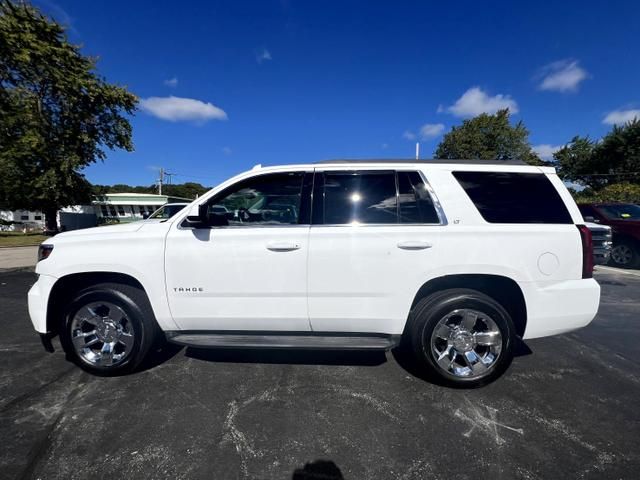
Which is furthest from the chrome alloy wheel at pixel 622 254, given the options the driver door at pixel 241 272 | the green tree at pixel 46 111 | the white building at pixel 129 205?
the white building at pixel 129 205

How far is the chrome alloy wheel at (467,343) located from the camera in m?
2.90

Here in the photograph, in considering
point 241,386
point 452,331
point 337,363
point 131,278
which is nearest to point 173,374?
point 241,386

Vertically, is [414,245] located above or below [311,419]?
above

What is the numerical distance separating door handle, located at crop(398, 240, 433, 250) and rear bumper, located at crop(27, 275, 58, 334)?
3.19 meters

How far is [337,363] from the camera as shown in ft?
11.1

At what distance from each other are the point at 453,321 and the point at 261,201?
2097mm

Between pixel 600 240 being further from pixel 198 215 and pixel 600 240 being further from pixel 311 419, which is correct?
pixel 198 215

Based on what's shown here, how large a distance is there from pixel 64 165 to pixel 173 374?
22.0 metres

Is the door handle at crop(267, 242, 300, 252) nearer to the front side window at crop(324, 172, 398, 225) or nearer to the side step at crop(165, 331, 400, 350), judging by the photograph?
the front side window at crop(324, 172, 398, 225)

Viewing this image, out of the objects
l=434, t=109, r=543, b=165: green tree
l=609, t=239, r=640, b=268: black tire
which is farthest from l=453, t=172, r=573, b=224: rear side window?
l=434, t=109, r=543, b=165: green tree

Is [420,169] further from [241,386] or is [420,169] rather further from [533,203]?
[241,386]

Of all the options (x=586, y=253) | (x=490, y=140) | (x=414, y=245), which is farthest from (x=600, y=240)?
(x=490, y=140)

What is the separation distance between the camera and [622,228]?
895 cm

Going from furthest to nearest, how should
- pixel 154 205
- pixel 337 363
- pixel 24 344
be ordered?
pixel 154 205, pixel 24 344, pixel 337 363
